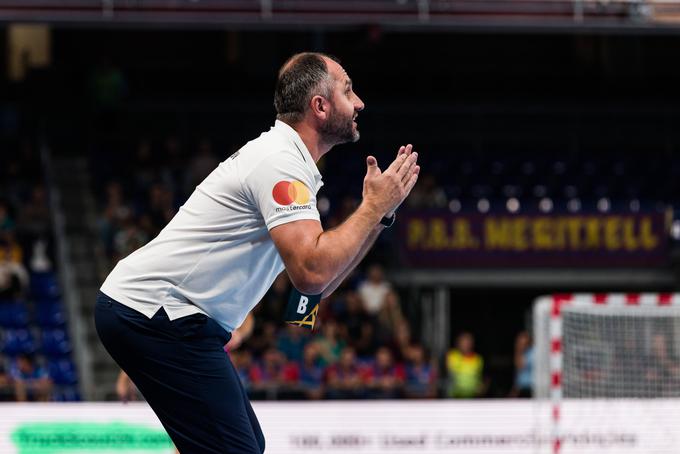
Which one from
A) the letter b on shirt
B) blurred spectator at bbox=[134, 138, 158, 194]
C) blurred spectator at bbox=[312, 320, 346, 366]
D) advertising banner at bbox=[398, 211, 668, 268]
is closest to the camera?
the letter b on shirt

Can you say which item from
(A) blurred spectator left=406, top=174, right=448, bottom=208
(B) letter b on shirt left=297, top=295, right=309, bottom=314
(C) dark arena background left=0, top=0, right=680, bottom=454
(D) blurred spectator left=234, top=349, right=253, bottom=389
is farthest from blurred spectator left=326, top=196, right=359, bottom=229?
(B) letter b on shirt left=297, top=295, right=309, bottom=314

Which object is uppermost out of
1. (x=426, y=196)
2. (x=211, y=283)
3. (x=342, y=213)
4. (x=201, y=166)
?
(x=201, y=166)

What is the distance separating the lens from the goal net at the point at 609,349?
11.9m

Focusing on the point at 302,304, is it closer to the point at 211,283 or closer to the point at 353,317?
the point at 211,283

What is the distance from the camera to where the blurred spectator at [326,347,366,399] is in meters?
15.1

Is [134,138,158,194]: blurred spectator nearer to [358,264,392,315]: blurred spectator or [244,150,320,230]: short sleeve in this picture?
[358,264,392,315]: blurred spectator

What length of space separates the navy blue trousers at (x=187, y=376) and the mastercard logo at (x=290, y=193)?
567mm

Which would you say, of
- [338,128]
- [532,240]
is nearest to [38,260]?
[532,240]

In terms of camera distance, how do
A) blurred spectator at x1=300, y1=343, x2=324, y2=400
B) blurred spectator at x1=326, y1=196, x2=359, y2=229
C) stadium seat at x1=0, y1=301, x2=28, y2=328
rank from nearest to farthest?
1. blurred spectator at x1=300, y1=343, x2=324, y2=400
2. stadium seat at x1=0, y1=301, x2=28, y2=328
3. blurred spectator at x1=326, y1=196, x2=359, y2=229

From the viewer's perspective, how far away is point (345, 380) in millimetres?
15141

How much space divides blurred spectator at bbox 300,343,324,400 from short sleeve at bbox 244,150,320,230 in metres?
10.7

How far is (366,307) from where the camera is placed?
17.0m

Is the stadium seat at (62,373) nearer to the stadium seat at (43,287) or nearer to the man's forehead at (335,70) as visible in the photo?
the stadium seat at (43,287)

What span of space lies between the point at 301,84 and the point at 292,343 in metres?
11.9
